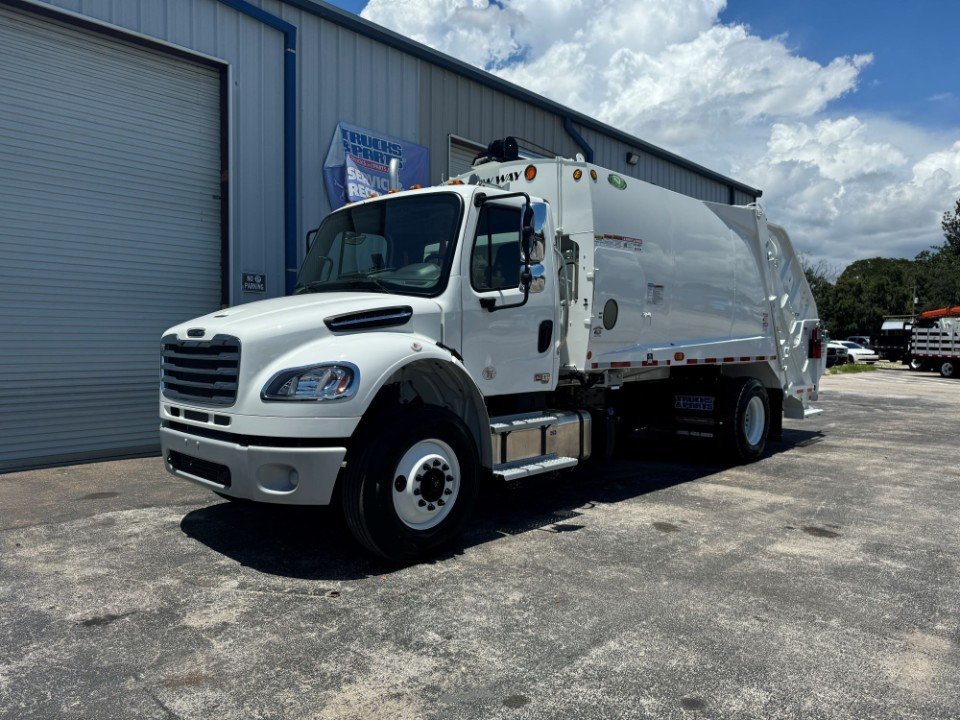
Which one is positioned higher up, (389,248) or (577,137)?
(577,137)

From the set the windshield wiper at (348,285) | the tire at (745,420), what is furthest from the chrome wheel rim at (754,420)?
the windshield wiper at (348,285)

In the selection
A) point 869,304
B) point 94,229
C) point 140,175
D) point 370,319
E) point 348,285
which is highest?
point 869,304

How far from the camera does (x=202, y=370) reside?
4.89 m

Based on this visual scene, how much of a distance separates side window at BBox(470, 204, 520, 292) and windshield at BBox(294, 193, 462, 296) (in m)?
0.22

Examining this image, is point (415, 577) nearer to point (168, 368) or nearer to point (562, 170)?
point (168, 368)

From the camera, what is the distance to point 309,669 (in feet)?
11.2

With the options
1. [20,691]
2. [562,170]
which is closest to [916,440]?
[562,170]

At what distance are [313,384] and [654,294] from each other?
4207 mm

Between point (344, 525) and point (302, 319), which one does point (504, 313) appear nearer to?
point (302, 319)

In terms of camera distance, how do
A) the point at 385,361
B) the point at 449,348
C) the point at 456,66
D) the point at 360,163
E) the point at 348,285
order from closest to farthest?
the point at 385,361 → the point at 449,348 → the point at 348,285 → the point at 360,163 → the point at 456,66

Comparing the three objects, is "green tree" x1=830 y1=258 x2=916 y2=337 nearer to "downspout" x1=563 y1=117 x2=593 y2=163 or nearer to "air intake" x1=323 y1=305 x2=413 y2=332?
"downspout" x1=563 y1=117 x2=593 y2=163

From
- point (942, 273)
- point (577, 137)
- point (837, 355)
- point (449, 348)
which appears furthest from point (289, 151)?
point (942, 273)

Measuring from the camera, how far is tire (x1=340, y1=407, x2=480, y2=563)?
15.2 feet

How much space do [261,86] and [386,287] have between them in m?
6.18
